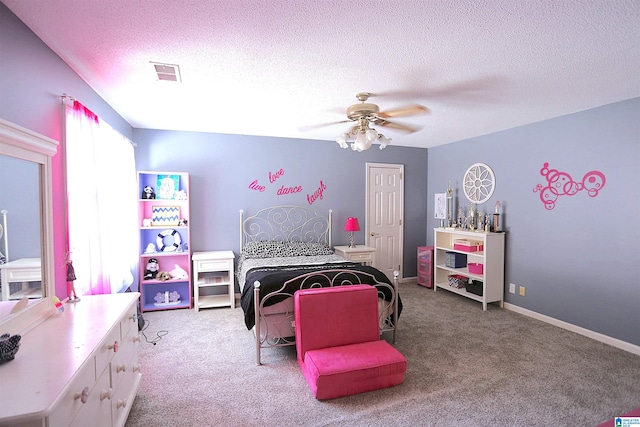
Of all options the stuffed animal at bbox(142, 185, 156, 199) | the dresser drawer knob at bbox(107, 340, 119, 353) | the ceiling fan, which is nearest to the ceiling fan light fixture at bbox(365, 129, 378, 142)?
the ceiling fan

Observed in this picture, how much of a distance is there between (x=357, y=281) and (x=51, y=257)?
2416mm

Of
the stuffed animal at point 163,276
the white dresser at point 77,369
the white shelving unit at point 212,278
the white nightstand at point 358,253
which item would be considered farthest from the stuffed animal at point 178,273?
Answer: the white nightstand at point 358,253

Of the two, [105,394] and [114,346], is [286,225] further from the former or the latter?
[105,394]

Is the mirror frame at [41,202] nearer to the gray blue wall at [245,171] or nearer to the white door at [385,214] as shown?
the gray blue wall at [245,171]

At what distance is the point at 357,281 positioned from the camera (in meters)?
3.15

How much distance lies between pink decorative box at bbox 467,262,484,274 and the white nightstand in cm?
139

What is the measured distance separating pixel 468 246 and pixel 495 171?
113 centimetres

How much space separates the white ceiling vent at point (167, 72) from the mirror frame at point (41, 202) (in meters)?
0.91

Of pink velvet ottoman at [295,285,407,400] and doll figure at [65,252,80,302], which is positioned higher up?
doll figure at [65,252,80,302]

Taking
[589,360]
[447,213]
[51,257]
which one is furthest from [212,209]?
[589,360]

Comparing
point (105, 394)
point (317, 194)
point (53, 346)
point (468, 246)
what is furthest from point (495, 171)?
point (53, 346)

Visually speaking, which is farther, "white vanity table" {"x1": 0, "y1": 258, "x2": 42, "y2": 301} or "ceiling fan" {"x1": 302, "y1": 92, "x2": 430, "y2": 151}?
"ceiling fan" {"x1": 302, "y1": 92, "x2": 430, "y2": 151}

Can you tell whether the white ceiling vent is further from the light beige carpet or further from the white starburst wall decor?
the white starburst wall decor

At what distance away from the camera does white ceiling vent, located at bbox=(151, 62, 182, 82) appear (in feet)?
7.67
